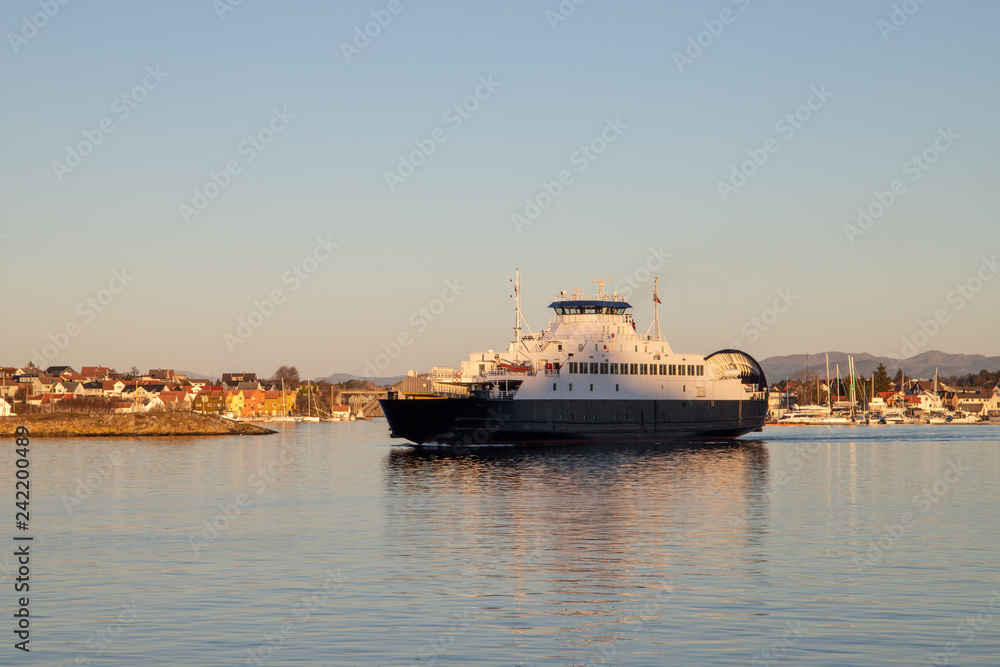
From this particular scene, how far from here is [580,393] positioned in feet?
237

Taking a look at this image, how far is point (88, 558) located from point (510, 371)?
47.9 meters

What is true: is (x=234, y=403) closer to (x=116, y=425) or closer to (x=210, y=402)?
(x=210, y=402)

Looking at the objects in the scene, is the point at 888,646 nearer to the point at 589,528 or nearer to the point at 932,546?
the point at 932,546

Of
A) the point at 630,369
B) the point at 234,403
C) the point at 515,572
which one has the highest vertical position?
the point at 630,369

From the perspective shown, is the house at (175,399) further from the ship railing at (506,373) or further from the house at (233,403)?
the ship railing at (506,373)

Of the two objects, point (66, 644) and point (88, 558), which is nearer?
point (66, 644)

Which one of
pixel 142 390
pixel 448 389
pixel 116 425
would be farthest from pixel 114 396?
pixel 448 389

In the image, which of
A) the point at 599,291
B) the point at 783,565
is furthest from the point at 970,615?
the point at 599,291

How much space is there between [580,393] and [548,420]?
3.52 meters

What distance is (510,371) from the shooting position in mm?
71375

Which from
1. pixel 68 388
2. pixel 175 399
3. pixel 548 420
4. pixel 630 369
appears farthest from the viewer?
pixel 68 388

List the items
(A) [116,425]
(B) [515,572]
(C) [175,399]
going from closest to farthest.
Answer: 1. (B) [515,572]
2. (A) [116,425]
3. (C) [175,399]

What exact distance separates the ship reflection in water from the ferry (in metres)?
15.6

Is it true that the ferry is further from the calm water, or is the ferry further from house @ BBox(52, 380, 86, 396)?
house @ BBox(52, 380, 86, 396)
